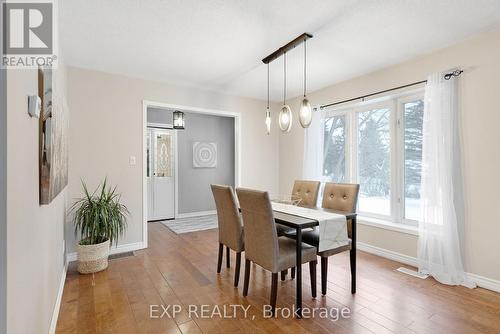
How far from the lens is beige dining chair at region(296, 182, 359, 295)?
239cm

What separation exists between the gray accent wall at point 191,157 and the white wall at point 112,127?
1.70 m

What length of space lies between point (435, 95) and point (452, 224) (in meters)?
1.37

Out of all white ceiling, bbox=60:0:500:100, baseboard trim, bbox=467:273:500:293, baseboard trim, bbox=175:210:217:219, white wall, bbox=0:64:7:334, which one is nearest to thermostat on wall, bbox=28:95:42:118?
white wall, bbox=0:64:7:334

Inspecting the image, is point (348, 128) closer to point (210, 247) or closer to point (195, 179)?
point (210, 247)

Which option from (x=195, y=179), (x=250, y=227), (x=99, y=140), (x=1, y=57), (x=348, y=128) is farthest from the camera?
(x=195, y=179)

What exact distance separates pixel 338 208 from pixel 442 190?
1.08 m

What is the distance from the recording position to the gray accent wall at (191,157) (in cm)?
586

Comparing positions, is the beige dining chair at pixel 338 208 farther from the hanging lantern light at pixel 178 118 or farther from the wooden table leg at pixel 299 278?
the hanging lantern light at pixel 178 118

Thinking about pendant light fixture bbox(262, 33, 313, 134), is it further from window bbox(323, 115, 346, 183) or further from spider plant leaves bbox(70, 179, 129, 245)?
spider plant leaves bbox(70, 179, 129, 245)

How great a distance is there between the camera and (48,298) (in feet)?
5.72

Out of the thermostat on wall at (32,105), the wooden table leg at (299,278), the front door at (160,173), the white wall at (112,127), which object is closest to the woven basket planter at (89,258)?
the white wall at (112,127)

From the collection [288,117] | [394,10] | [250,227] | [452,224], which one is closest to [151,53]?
[288,117]

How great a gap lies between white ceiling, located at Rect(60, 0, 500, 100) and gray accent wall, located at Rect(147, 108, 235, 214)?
2.33 metres

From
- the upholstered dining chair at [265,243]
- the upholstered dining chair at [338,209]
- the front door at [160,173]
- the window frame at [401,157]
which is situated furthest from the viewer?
the front door at [160,173]
